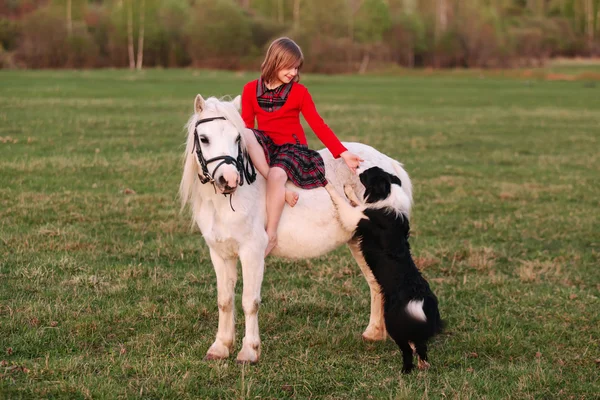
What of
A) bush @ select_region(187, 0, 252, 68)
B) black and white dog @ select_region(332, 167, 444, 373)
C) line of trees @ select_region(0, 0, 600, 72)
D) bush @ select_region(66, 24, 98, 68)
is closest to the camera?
Result: black and white dog @ select_region(332, 167, 444, 373)

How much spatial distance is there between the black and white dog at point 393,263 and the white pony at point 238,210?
11cm

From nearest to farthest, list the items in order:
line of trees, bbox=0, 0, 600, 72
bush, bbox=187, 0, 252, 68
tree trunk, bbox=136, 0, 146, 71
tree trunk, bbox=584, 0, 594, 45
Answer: line of trees, bbox=0, 0, 600, 72
tree trunk, bbox=136, 0, 146, 71
bush, bbox=187, 0, 252, 68
tree trunk, bbox=584, 0, 594, 45

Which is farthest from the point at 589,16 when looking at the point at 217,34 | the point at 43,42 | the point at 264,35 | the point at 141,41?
the point at 43,42

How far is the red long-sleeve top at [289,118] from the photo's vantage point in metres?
5.27

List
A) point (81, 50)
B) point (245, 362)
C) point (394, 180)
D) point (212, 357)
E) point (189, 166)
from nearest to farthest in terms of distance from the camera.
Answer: point (189, 166)
point (245, 362)
point (212, 357)
point (394, 180)
point (81, 50)

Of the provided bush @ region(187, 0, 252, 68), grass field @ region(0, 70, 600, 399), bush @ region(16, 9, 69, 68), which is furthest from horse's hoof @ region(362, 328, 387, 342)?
bush @ region(187, 0, 252, 68)

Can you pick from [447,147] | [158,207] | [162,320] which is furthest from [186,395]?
[447,147]

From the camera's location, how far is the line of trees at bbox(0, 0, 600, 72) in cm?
7057

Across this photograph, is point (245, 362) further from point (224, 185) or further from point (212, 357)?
point (224, 185)

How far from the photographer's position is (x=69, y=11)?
77.6 metres

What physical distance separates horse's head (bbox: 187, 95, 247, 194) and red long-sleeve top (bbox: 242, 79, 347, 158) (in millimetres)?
530

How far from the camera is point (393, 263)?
510 centimetres

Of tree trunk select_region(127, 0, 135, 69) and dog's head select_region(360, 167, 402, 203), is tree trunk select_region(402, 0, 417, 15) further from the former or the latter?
dog's head select_region(360, 167, 402, 203)

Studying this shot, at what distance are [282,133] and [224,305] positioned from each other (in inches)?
54.7
